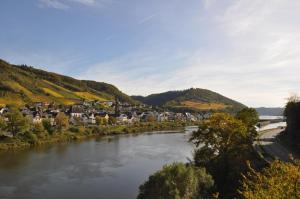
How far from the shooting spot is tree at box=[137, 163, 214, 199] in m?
22.7

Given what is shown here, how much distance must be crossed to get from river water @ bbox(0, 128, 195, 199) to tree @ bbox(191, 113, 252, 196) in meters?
7.13

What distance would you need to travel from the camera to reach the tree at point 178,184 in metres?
22.7

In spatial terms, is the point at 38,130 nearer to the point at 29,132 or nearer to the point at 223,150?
the point at 29,132

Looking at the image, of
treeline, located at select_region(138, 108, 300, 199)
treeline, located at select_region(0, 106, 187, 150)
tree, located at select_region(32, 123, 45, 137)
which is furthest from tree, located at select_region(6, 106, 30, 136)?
treeline, located at select_region(138, 108, 300, 199)

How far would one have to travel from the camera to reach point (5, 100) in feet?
412

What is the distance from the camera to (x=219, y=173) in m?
30.4

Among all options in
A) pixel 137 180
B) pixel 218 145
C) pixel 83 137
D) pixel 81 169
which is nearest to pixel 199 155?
pixel 218 145

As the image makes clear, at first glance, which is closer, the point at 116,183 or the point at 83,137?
the point at 116,183

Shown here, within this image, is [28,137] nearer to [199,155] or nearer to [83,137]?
[83,137]

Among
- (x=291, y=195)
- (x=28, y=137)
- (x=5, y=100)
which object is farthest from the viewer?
(x=5, y=100)

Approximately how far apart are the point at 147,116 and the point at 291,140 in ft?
318

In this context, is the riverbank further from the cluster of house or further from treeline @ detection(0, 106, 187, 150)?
the cluster of house

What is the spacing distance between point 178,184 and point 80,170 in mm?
21206

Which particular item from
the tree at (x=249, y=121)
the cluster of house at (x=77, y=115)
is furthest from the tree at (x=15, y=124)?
the tree at (x=249, y=121)
